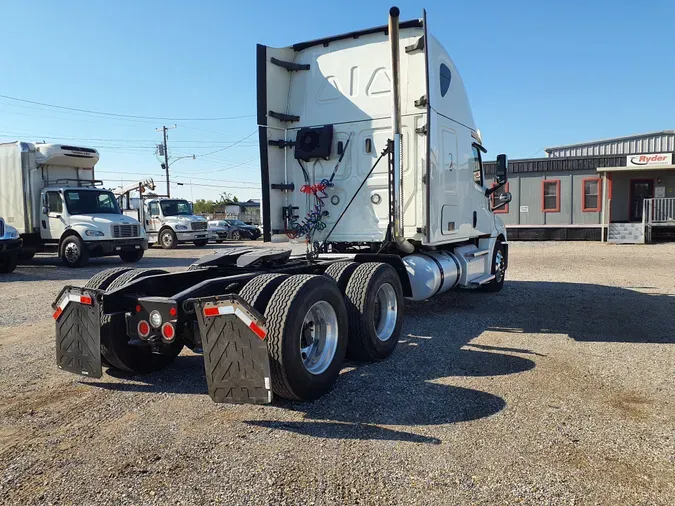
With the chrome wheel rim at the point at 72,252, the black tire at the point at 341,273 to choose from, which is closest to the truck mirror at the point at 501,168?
the black tire at the point at 341,273

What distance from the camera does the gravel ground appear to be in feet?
9.45

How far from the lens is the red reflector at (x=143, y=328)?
425cm

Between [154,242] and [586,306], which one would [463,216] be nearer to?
[586,306]

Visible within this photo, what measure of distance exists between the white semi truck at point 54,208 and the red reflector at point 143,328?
12.9 m

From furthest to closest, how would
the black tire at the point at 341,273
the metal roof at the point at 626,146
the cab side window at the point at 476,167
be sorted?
the metal roof at the point at 626,146 < the cab side window at the point at 476,167 < the black tire at the point at 341,273

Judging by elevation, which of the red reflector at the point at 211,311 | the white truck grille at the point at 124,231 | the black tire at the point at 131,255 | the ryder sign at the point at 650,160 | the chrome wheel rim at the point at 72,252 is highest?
the ryder sign at the point at 650,160

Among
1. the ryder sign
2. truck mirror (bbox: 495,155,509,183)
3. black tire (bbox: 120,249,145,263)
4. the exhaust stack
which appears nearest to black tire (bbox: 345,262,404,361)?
the exhaust stack

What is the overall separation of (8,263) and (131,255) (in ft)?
12.4

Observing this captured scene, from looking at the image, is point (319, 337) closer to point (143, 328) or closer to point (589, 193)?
point (143, 328)

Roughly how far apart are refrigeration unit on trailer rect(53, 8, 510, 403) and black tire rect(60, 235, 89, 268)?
10.7m

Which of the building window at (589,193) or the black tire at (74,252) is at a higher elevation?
the building window at (589,193)

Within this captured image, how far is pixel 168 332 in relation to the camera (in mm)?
4098

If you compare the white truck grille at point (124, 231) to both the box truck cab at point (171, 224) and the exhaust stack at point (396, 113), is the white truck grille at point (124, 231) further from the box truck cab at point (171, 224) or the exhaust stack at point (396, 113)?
the exhaust stack at point (396, 113)

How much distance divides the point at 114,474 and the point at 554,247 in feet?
68.9
